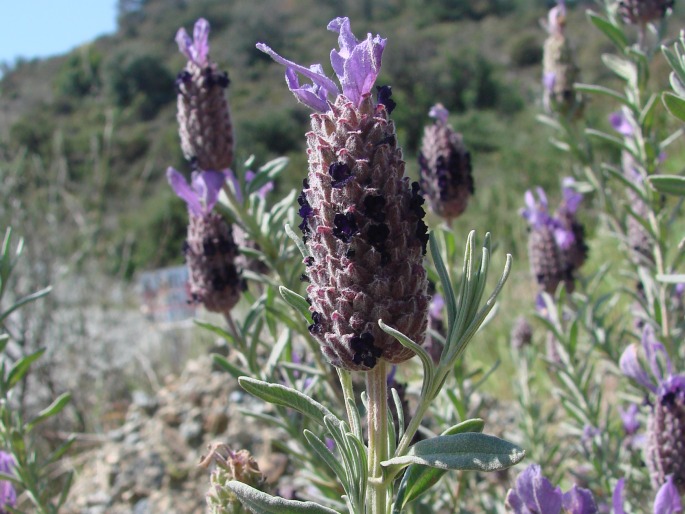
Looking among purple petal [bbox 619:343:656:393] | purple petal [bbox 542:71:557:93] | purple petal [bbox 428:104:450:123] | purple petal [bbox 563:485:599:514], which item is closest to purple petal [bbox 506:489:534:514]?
purple petal [bbox 563:485:599:514]

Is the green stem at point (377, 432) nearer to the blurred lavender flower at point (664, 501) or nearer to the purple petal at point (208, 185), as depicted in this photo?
the blurred lavender flower at point (664, 501)

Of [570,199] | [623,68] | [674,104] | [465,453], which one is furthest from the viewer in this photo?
[570,199]

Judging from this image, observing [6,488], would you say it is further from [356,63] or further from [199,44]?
[356,63]

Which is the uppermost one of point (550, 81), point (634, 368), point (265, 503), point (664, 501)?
point (550, 81)

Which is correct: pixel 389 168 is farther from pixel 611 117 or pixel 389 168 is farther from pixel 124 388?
pixel 124 388

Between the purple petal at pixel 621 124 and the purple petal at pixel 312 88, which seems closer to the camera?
the purple petal at pixel 312 88

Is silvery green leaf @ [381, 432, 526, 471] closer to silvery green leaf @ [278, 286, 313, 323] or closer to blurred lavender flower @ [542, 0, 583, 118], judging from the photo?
silvery green leaf @ [278, 286, 313, 323]

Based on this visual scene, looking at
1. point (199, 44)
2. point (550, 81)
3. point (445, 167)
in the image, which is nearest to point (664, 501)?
point (445, 167)

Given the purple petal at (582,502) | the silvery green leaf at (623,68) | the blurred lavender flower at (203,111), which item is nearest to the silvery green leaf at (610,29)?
the silvery green leaf at (623,68)
